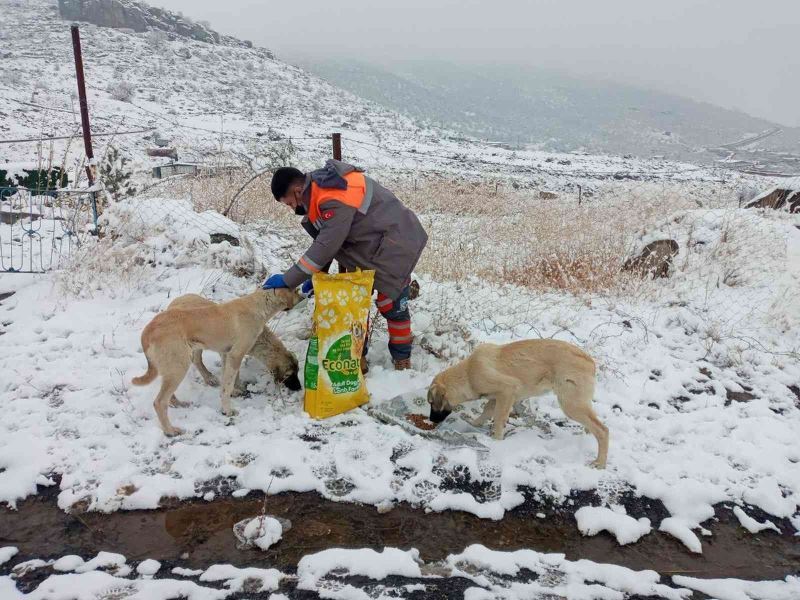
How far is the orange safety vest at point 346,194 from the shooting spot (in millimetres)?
3900

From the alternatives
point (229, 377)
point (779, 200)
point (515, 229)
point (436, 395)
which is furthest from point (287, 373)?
point (779, 200)

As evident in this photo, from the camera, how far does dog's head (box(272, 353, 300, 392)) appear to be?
452cm

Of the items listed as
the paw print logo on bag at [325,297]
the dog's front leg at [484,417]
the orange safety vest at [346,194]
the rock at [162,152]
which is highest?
the rock at [162,152]

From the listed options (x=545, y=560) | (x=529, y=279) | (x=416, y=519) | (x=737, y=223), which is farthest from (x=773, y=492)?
(x=737, y=223)

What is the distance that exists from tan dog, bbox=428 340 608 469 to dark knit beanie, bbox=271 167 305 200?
208 centimetres

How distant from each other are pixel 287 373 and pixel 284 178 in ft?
5.93

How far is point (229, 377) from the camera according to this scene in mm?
4117

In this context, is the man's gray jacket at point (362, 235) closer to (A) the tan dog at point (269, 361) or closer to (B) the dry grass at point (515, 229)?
(A) the tan dog at point (269, 361)

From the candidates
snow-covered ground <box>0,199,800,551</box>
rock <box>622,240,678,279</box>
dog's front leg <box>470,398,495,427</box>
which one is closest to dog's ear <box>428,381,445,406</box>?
snow-covered ground <box>0,199,800,551</box>

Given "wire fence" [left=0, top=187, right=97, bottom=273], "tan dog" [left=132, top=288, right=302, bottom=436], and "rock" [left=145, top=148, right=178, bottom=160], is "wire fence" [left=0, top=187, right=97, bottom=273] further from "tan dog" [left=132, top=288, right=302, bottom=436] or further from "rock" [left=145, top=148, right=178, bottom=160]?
"rock" [left=145, top=148, right=178, bottom=160]

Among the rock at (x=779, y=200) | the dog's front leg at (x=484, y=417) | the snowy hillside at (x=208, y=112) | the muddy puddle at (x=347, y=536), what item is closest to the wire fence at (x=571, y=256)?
the rock at (x=779, y=200)

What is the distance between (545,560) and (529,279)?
4.57m

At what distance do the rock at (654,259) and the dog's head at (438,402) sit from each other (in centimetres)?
434

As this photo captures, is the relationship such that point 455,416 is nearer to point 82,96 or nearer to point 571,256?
point 571,256
